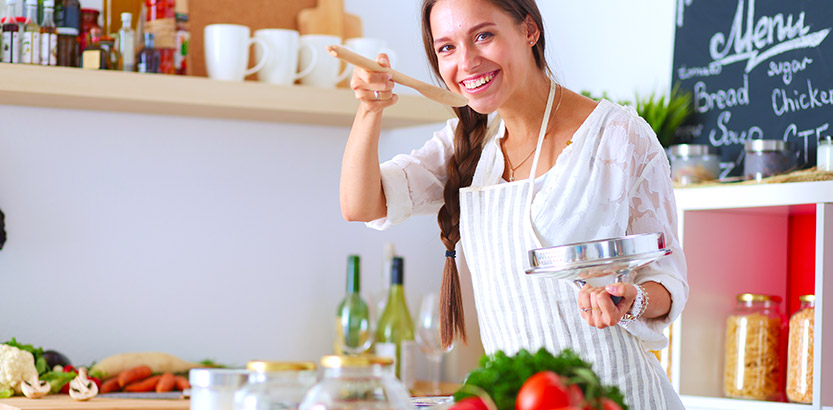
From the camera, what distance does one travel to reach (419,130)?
2.63 metres

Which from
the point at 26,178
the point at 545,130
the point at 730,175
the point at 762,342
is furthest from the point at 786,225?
the point at 26,178

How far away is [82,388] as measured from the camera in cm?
184

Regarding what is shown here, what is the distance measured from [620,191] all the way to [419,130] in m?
1.44

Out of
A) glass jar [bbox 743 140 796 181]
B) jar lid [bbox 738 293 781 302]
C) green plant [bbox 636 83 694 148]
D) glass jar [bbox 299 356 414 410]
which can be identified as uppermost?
green plant [bbox 636 83 694 148]

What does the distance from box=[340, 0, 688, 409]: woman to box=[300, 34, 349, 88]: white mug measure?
90cm

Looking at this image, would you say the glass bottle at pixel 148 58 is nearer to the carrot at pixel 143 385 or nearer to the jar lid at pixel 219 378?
the carrot at pixel 143 385

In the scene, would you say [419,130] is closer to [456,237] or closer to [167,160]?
[167,160]

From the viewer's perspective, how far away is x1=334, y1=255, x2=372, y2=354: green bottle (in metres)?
2.40

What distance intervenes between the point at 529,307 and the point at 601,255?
38 centimetres

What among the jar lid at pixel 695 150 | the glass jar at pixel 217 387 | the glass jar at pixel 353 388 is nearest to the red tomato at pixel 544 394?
the glass jar at pixel 353 388

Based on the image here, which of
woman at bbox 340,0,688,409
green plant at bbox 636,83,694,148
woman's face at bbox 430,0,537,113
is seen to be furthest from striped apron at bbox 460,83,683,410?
green plant at bbox 636,83,694,148

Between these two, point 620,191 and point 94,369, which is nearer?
point 620,191

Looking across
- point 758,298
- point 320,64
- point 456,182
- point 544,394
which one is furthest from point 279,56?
point 544,394

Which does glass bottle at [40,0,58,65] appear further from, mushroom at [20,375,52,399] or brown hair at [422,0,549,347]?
brown hair at [422,0,549,347]
